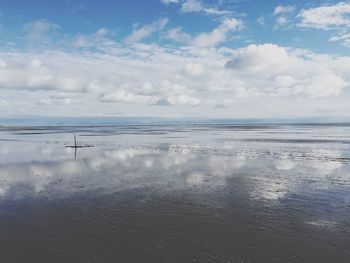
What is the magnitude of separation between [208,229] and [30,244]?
639 cm

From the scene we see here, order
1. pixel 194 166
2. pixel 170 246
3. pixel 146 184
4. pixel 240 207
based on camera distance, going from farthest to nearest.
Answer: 1. pixel 194 166
2. pixel 146 184
3. pixel 240 207
4. pixel 170 246

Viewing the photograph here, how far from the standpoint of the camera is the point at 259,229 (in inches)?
494

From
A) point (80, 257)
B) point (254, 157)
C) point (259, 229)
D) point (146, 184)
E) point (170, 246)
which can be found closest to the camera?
point (80, 257)

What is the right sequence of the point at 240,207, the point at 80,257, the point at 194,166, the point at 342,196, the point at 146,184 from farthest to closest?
the point at 194,166 → the point at 146,184 → the point at 342,196 → the point at 240,207 → the point at 80,257

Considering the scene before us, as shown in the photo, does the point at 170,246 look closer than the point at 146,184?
Yes

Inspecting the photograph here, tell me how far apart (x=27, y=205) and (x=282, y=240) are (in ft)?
39.1

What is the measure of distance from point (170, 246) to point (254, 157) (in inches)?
944

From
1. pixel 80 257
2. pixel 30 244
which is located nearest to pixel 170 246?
pixel 80 257

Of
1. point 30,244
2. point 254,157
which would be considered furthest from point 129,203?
point 254,157

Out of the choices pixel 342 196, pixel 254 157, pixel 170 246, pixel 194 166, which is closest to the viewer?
pixel 170 246

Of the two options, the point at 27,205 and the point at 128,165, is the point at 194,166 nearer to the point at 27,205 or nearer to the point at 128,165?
the point at 128,165

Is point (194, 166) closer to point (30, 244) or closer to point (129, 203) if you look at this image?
point (129, 203)

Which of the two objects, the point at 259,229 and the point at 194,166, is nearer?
the point at 259,229

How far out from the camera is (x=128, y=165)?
29312 millimetres
